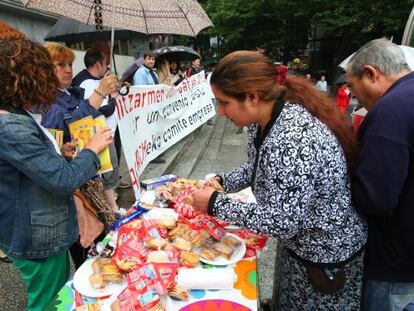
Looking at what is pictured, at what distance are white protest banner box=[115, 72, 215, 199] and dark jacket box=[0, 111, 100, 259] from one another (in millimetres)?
1453

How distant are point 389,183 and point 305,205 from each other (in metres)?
0.38

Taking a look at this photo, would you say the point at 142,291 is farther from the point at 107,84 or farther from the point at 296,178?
the point at 107,84

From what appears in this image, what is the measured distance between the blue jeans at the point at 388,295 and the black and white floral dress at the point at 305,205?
0.08 m

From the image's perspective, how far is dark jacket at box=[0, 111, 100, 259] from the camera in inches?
52.5

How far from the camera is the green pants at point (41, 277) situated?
1.62m

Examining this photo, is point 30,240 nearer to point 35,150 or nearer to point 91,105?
point 35,150

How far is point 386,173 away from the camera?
4.19 ft

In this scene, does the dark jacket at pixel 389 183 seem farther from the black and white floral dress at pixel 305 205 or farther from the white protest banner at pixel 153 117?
the white protest banner at pixel 153 117

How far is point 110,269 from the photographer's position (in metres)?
1.43

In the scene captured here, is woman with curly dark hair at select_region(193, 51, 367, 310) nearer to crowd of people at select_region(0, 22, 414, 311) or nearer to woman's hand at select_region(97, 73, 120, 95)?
crowd of people at select_region(0, 22, 414, 311)

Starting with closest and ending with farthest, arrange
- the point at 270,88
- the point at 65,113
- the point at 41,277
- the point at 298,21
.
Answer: the point at 270,88, the point at 41,277, the point at 65,113, the point at 298,21

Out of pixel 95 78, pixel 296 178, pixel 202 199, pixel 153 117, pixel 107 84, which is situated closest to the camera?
pixel 296 178

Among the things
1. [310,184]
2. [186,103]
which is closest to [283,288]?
[310,184]

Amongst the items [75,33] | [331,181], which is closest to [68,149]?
[331,181]
